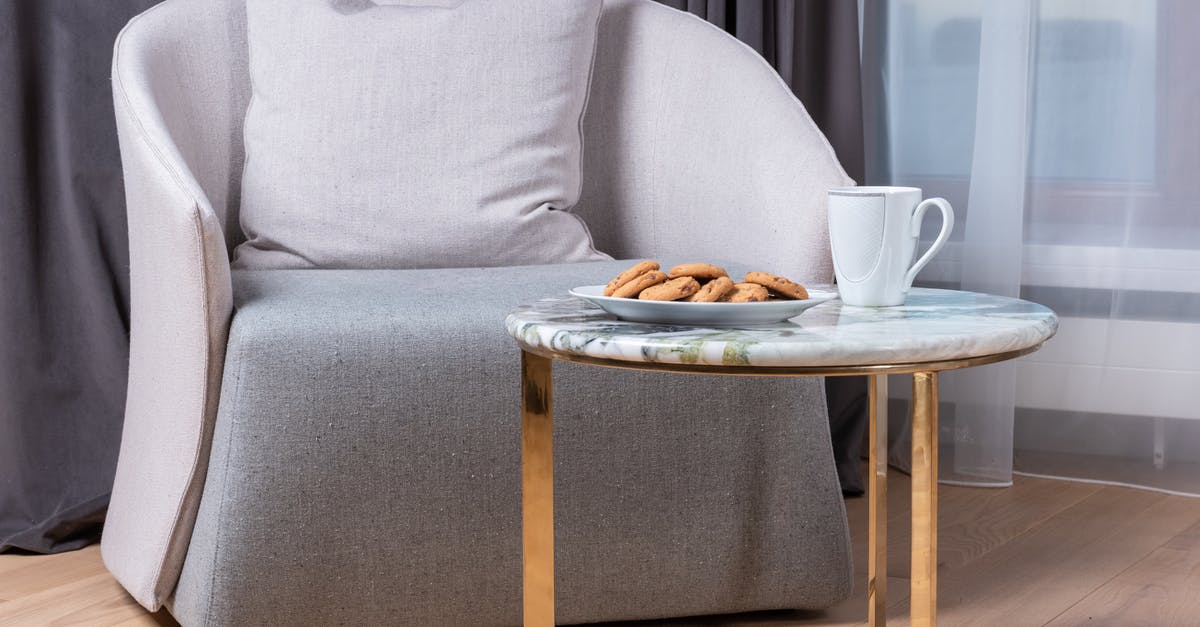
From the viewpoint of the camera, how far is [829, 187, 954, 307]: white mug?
1021mm

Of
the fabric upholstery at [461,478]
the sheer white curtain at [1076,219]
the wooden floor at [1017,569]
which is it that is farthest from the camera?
the sheer white curtain at [1076,219]

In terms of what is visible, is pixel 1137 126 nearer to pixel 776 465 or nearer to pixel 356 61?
pixel 776 465

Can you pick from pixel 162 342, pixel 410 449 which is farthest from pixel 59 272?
pixel 410 449

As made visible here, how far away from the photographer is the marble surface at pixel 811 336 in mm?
808

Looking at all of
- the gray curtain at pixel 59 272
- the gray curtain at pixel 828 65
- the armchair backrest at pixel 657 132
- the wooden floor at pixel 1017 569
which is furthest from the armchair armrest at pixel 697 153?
the gray curtain at pixel 59 272

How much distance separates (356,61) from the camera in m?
1.58

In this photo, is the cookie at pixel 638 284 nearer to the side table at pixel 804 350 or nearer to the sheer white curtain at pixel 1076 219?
the side table at pixel 804 350

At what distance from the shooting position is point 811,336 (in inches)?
33.3

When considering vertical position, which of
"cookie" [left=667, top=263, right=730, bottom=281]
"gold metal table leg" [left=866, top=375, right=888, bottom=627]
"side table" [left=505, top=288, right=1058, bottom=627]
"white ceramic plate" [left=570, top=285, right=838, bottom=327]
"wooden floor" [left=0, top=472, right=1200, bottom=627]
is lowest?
"wooden floor" [left=0, top=472, right=1200, bottom=627]

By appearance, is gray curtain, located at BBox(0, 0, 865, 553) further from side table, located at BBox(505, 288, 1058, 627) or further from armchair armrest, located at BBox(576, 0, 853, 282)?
side table, located at BBox(505, 288, 1058, 627)

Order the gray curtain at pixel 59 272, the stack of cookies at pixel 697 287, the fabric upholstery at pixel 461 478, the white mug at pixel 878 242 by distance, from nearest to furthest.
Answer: the stack of cookies at pixel 697 287 → the white mug at pixel 878 242 → the fabric upholstery at pixel 461 478 → the gray curtain at pixel 59 272

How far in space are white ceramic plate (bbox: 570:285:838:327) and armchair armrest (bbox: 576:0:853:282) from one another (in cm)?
49

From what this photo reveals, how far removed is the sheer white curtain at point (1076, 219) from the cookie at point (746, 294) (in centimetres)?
120

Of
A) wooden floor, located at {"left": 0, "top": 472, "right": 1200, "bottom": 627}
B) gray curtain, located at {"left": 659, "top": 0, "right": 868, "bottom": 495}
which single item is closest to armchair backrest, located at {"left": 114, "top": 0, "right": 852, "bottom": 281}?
gray curtain, located at {"left": 659, "top": 0, "right": 868, "bottom": 495}
